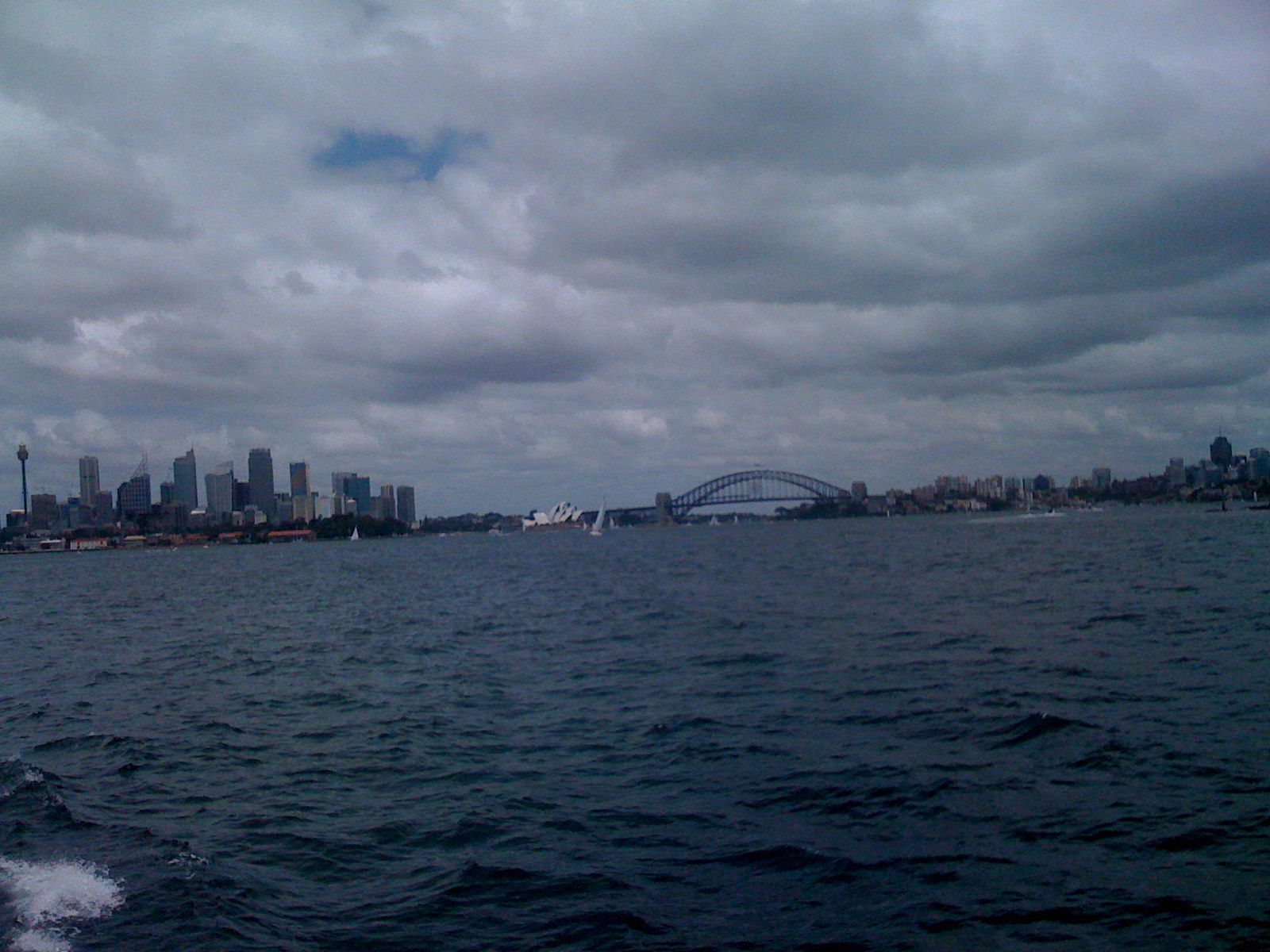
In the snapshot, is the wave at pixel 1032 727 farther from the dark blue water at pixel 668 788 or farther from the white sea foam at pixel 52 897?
the white sea foam at pixel 52 897

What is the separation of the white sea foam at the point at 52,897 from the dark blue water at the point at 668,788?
0.04 m

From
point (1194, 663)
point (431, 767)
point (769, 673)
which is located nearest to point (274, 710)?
point (431, 767)

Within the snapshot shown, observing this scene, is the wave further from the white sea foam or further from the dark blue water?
the white sea foam

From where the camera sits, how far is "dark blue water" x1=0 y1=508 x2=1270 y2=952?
9.23 metres

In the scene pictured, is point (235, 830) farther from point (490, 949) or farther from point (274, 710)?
point (274, 710)

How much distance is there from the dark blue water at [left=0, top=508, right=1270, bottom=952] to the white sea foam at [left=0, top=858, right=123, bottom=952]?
1.6 inches

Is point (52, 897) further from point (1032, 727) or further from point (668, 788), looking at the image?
point (1032, 727)

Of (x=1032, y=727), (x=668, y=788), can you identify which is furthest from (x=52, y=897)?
(x=1032, y=727)

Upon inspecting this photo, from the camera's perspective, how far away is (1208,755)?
13367 millimetres

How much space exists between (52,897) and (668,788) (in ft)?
23.7

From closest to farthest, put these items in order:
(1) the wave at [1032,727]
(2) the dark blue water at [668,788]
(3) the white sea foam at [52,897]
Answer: (3) the white sea foam at [52,897] → (2) the dark blue water at [668,788] → (1) the wave at [1032,727]

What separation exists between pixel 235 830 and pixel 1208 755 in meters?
12.8

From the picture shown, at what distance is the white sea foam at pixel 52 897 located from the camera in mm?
8840

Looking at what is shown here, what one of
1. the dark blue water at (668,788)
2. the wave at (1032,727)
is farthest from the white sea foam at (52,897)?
the wave at (1032,727)
